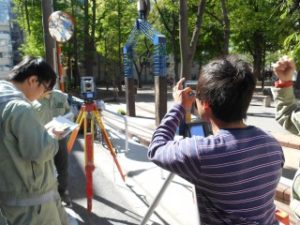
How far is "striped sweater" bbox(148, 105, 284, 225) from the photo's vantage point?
1648 mm

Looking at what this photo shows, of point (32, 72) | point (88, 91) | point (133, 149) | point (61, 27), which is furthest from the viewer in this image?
point (133, 149)

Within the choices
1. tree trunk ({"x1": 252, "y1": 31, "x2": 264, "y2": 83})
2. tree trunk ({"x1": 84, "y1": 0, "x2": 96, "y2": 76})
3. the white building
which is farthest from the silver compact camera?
the white building

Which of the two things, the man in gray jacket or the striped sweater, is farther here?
the man in gray jacket

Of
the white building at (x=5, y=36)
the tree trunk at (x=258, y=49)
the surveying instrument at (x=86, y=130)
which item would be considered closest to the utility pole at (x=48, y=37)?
the surveying instrument at (x=86, y=130)

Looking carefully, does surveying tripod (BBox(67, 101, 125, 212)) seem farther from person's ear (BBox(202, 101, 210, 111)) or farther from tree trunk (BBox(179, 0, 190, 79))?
tree trunk (BBox(179, 0, 190, 79))

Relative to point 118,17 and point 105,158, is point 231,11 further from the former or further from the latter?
point 105,158

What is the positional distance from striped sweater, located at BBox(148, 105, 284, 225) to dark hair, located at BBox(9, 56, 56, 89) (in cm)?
121

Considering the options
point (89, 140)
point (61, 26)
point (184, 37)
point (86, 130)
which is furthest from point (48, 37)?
point (89, 140)

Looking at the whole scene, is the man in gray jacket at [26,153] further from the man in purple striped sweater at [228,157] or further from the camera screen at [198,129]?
the camera screen at [198,129]

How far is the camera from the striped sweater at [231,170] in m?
1.65

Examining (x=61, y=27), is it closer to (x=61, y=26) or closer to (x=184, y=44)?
(x=61, y=26)

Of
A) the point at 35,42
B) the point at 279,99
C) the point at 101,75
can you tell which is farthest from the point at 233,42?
the point at 279,99

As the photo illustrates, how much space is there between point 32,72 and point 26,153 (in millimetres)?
632

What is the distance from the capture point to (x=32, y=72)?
260cm
